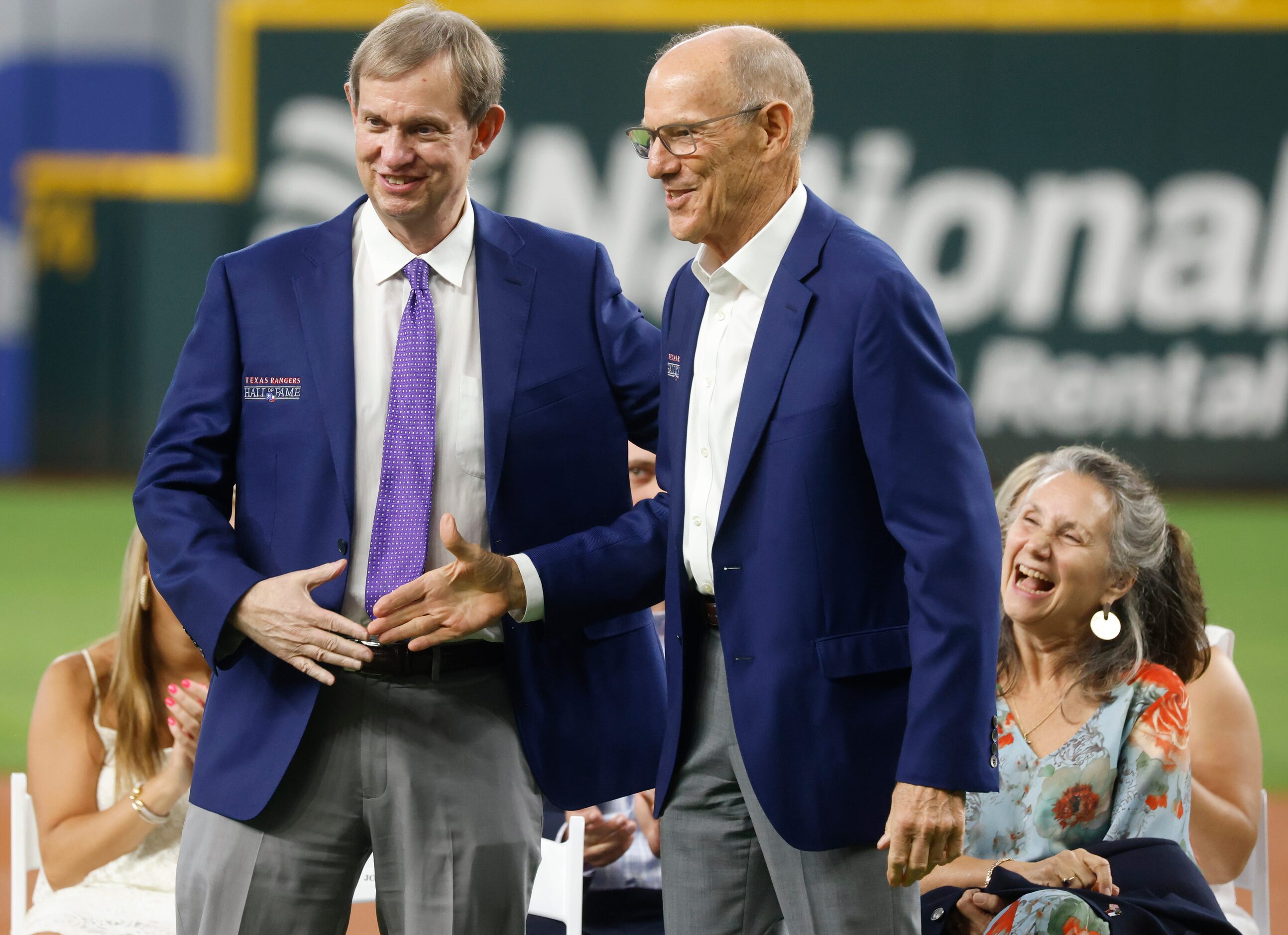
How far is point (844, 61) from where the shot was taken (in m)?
11.8

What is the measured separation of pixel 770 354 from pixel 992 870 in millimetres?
1092

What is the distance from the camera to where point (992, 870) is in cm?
258

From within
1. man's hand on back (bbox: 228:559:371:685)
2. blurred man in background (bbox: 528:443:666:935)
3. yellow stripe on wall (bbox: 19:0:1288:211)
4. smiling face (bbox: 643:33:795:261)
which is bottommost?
blurred man in background (bbox: 528:443:666:935)

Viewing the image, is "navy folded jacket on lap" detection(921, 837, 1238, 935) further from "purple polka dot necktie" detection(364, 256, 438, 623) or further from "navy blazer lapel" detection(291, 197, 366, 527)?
"navy blazer lapel" detection(291, 197, 366, 527)

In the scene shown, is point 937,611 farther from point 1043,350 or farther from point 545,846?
point 1043,350

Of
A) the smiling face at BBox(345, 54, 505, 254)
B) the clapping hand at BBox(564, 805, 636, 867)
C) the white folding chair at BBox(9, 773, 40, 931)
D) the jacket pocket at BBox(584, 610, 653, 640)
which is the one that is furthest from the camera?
the clapping hand at BBox(564, 805, 636, 867)

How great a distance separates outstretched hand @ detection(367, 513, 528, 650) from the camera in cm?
203

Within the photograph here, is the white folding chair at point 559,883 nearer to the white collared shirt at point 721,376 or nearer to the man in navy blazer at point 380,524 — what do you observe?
the man in navy blazer at point 380,524

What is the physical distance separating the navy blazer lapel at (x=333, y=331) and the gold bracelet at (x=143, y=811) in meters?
1.04

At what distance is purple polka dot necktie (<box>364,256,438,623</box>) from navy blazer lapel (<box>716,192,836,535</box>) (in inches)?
17.0

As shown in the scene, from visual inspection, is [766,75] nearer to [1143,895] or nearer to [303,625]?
[303,625]

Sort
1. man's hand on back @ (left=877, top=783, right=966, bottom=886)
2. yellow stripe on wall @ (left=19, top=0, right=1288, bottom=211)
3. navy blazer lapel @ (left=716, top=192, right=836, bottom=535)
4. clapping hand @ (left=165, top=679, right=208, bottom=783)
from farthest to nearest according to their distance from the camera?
1. yellow stripe on wall @ (left=19, top=0, right=1288, bottom=211)
2. clapping hand @ (left=165, top=679, right=208, bottom=783)
3. navy blazer lapel @ (left=716, top=192, right=836, bottom=535)
4. man's hand on back @ (left=877, top=783, right=966, bottom=886)

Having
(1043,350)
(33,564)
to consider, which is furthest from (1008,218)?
(33,564)

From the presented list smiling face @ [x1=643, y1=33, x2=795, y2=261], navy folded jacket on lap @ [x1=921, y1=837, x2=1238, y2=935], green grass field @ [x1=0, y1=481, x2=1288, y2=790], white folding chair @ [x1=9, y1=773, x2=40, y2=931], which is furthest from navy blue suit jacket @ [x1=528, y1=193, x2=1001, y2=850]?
green grass field @ [x1=0, y1=481, x2=1288, y2=790]
